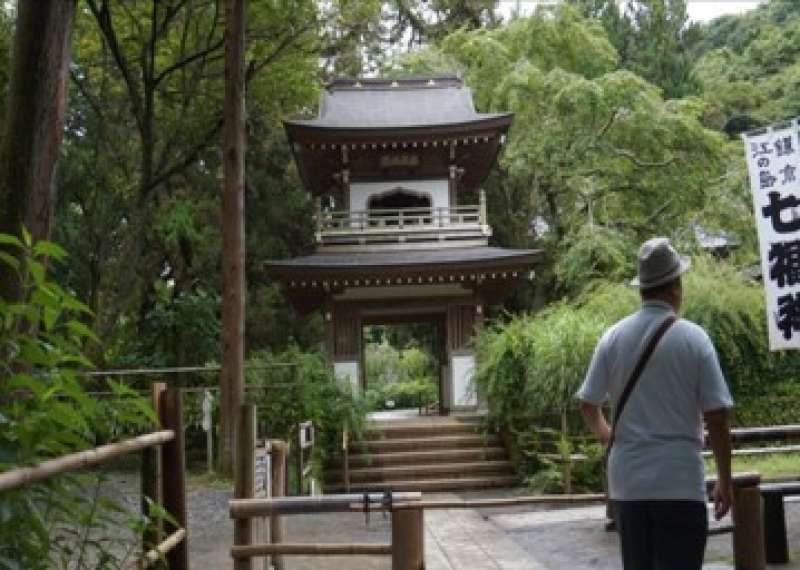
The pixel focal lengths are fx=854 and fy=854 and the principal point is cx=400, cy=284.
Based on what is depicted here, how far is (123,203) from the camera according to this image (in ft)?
61.8

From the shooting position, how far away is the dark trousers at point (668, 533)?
2.74 meters

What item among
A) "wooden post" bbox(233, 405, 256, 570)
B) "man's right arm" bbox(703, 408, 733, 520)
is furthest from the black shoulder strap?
"wooden post" bbox(233, 405, 256, 570)

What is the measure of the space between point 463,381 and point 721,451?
1313 centimetres

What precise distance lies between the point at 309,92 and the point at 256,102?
5.25 feet

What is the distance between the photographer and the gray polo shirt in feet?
9.14

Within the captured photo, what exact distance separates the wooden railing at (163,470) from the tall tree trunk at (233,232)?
8.01m

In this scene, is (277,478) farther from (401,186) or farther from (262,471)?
(401,186)

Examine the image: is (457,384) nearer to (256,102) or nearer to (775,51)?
(256,102)

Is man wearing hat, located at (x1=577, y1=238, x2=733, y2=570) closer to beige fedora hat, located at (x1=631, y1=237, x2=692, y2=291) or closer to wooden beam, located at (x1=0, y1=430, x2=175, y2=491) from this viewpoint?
beige fedora hat, located at (x1=631, y1=237, x2=692, y2=291)

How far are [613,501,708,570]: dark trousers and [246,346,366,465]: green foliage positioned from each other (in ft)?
31.1

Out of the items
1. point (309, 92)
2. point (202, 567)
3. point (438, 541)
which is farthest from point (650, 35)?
point (202, 567)

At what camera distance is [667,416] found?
2830 millimetres

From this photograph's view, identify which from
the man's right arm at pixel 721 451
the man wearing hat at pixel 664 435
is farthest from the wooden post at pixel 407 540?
the man's right arm at pixel 721 451

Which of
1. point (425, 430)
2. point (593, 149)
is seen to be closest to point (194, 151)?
point (425, 430)
